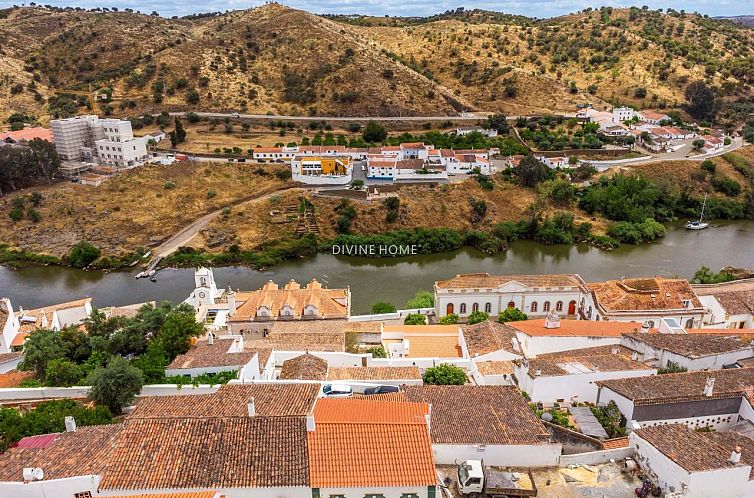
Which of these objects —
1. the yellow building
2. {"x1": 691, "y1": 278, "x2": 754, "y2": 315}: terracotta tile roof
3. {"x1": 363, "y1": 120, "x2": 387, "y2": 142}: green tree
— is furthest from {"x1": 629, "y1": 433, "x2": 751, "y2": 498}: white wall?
{"x1": 363, "y1": 120, "x2": 387, "y2": 142}: green tree

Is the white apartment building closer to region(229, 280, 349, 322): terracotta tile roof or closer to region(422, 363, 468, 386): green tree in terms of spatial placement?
region(229, 280, 349, 322): terracotta tile roof

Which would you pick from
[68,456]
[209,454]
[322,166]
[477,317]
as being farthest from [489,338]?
[322,166]

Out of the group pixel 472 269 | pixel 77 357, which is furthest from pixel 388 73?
pixel 77 357

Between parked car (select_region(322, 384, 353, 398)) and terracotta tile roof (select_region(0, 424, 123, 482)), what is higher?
terracotta tile roof (select_region(0, 424, 123, 482))

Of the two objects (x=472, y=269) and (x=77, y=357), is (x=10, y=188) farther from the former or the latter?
(x=472, y=269)

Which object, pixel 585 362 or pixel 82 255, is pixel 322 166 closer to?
pixel 82 255

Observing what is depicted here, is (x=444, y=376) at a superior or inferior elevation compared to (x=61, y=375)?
inferior
